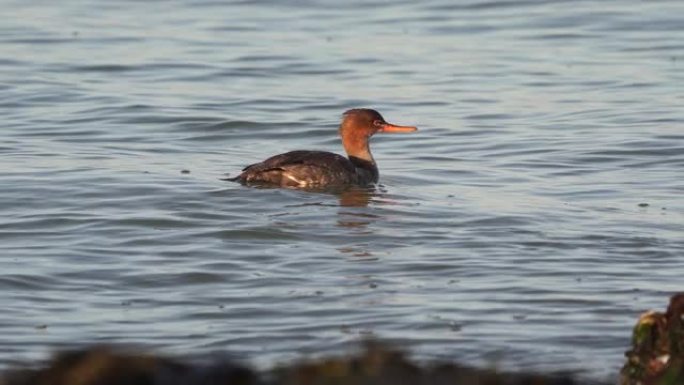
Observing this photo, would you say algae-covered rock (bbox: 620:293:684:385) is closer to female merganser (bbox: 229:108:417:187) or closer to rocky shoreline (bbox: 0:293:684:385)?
rocky shoreline (bbox: 0:293:684:385)

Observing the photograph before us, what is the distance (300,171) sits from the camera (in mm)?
12703

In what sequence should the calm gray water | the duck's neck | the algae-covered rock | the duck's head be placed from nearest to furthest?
1. the algae-covered rock
2. the calm gray water
3. the duck's neck
4. the duck's head

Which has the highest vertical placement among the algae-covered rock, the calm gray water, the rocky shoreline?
the rocky shoreline

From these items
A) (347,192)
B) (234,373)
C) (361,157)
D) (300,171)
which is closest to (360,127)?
(361,157)

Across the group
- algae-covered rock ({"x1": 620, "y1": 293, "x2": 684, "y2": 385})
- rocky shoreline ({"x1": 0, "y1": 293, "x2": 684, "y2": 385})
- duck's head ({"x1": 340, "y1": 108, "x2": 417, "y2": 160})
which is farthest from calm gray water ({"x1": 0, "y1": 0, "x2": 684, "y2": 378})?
rocky shoreline ({"x1": 0, "y1": 293, "x2": 684, "y2": 385})

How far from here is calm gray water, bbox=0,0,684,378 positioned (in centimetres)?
855

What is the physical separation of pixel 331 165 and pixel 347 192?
25 cm

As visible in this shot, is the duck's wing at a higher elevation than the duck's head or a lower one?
lower

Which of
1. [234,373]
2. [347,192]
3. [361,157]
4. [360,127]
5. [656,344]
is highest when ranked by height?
[234,373]

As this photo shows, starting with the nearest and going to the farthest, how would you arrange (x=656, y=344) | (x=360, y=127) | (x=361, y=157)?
(x=656, y=344)
(x=361, y=157)
(x=360, y=127)

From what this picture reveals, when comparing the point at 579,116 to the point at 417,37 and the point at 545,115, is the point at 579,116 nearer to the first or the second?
the point at 545,115

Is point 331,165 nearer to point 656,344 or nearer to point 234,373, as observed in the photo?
point 656,344

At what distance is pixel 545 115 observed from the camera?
16266 millimetres

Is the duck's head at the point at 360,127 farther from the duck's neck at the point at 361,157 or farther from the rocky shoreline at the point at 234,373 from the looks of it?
the rocky shoreline at the point at 234,373
